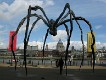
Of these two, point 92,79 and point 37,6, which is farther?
point 92,79

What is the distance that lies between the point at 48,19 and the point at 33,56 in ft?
489

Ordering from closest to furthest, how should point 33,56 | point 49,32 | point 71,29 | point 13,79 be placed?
point 71,29
point 49,32
point 13,79
point 33,56

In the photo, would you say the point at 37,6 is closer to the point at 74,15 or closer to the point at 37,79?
the point at 74,15

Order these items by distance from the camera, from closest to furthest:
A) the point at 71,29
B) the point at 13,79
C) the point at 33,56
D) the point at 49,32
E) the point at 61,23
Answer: the point at 71,29, the point at 61,23, the point at 49,32, the point at 13,79, the point at 33,56

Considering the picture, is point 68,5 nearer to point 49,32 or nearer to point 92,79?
point 49,32

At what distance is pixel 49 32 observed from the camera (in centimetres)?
1712

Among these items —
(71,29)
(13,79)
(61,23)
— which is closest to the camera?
(71,29)

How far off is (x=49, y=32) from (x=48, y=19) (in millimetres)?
822

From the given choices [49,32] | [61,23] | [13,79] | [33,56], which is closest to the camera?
[61,23]

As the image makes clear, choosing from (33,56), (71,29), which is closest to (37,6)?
(71,29)

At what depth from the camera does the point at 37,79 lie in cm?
2723

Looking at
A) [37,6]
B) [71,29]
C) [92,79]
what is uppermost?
[37,6]

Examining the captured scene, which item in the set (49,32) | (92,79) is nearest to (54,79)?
(92,79)

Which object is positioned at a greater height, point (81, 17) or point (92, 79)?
point (81, 17)
